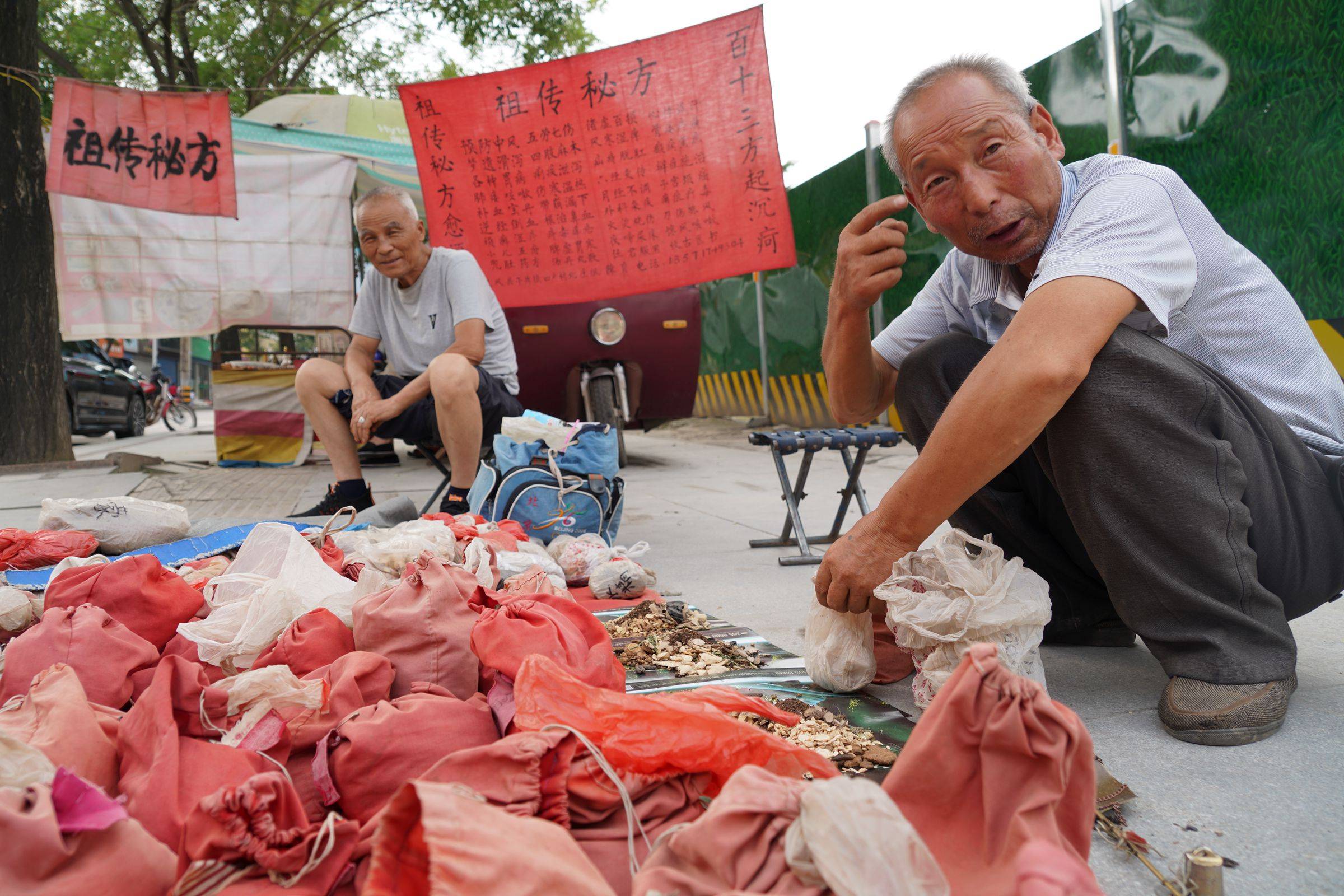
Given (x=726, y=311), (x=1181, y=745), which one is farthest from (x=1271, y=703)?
(x=726, y=311)

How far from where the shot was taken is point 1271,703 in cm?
133

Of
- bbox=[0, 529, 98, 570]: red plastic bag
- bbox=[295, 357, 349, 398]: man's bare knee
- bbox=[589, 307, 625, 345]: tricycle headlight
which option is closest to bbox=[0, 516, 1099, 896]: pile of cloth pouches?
bbox=[0, 529, 98, 570]: red plastic bag

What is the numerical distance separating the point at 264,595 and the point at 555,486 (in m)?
1.46

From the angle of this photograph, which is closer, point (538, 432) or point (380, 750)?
point (380, 750)

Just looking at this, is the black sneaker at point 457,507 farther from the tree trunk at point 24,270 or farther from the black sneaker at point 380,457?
the tree trunk at point 24,270

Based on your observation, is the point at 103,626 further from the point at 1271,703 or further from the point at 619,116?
the point at 619,116

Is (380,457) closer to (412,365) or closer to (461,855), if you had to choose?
(412,365)

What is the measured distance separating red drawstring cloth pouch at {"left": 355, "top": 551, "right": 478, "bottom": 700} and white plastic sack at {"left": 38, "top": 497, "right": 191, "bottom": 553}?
5.95ft

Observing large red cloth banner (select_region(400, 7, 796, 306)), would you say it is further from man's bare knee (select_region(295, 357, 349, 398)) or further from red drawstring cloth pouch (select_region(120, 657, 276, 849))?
red drawstring cloth pouch (select_region(120, 657, 276, 849))

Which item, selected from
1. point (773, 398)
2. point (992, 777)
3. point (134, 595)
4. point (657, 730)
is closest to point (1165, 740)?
point (992, 777)

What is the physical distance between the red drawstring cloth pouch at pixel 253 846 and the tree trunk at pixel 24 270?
24.8 feet

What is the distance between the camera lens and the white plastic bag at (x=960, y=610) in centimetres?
137

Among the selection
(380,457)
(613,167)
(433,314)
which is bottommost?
(380,457)

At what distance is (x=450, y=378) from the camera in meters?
3.43
